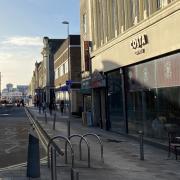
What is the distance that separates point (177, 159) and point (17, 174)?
5739 mm

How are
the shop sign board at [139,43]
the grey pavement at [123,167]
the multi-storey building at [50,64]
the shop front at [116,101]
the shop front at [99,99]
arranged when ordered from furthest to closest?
1. the multi-storey building at [50,64]
2. the shop front at [99,99]
3. the shop front at [116,101]
4. the shop sign board at [139,43]
5. the grey pavement at [123,167]

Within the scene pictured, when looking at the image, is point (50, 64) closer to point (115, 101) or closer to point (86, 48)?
point (86, 48)

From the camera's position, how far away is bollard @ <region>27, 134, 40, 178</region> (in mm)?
13023

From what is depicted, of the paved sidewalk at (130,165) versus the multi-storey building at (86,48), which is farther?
the multi-storey building at (86,48)

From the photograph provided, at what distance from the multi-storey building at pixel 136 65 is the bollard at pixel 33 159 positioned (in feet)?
26.0

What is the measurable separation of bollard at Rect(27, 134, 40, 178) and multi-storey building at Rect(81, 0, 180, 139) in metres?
7.94

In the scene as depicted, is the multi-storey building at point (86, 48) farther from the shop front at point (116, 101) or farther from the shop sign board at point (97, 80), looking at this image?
the shop front at point (116, 101)

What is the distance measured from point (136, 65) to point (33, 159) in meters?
13.4

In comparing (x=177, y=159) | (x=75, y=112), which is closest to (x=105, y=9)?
(x=177, y=159)

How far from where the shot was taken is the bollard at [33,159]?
13.0 m

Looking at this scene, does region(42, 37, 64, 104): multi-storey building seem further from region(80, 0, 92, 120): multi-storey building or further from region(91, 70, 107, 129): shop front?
region(91, 70, 107, 129): shop front

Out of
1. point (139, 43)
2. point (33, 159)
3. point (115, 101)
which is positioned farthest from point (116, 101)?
point (33, 159)

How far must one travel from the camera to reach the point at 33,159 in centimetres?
1306

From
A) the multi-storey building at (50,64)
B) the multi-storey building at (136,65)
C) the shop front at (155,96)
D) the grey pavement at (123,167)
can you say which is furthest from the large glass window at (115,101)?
the multi-storey building at (50,64)
